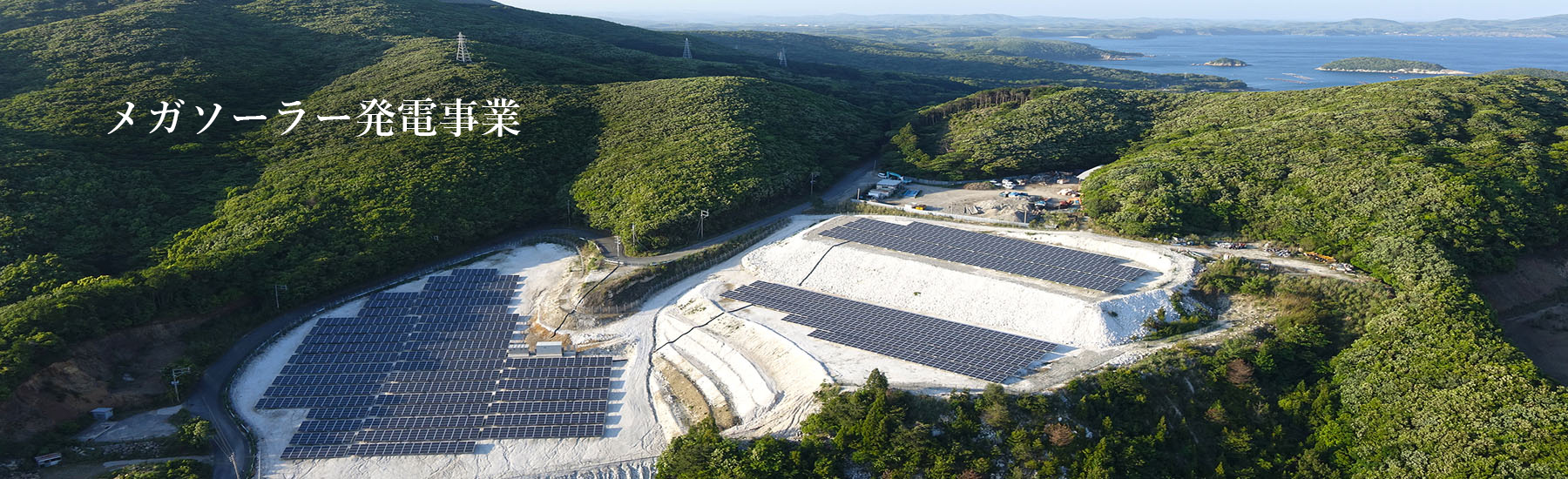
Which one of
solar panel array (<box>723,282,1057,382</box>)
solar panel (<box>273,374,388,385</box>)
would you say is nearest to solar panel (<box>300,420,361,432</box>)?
solar panel (<box>273,374,388,385</box>)

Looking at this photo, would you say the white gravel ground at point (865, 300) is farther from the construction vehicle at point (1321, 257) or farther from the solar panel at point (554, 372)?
the construction vehicle at point (1321, 257)

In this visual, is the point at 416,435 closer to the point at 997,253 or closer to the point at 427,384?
the point at 427,384

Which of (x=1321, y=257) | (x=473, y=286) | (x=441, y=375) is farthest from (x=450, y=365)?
(x=1321, y=257)

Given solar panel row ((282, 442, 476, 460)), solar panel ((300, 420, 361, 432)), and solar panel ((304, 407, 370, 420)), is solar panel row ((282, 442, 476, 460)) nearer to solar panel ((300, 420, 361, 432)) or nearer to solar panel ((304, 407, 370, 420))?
solar panel ((300, 420, 361, 432))

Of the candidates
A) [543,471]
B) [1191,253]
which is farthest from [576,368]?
[1191,253]

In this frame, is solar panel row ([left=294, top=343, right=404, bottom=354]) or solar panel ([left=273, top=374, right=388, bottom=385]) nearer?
solar panel ([left=273, top=374, right=388, bottom=385])

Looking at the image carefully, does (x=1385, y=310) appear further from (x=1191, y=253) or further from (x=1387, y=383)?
(x=1191, y=253)
